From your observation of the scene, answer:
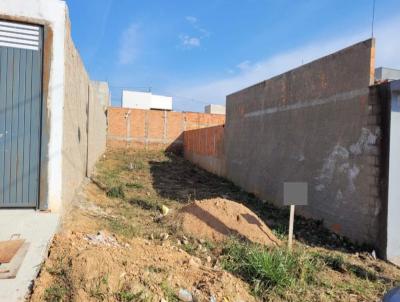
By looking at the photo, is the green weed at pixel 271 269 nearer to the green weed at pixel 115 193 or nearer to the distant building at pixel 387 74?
the distant building at pixel 387 74

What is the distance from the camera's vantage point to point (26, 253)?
3564 millimetres

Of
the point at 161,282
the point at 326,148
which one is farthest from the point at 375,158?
the point at 161,282

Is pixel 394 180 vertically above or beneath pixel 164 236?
above

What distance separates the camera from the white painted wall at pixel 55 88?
4762 millimetres

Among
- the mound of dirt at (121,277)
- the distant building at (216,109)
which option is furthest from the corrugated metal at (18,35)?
the distant building at (216,109)

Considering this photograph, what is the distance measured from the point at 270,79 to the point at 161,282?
7.19 meters

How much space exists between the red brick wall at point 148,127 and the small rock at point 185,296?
62.1ft

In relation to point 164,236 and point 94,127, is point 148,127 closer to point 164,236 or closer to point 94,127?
point 94,127

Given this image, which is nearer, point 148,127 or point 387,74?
point 387,74

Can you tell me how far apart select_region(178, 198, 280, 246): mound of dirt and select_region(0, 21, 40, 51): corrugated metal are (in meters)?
3.61

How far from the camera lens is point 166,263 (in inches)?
152

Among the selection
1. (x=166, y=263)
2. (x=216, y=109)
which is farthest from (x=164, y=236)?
(x=216, y=109)

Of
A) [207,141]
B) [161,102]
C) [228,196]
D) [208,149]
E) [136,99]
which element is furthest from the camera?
[161,102]

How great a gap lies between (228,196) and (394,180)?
514 centimetres
